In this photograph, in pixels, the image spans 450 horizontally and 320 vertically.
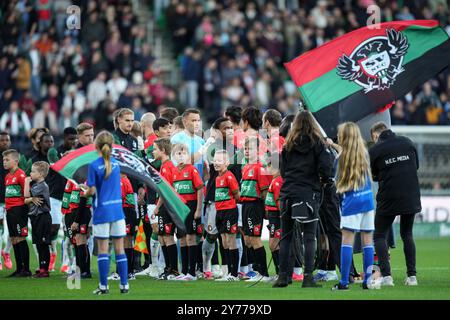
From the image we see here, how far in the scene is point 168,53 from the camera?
3122 cm

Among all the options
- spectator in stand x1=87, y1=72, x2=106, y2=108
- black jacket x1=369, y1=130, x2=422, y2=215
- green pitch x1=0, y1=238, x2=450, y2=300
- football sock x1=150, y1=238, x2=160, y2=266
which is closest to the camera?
green pitch x1=0, y1=238, x2=450, y2=300

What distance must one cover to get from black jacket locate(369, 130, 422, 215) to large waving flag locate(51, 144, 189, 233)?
8.20 ft

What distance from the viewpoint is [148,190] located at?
16125 mm

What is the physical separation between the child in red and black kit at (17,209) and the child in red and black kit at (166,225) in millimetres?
2162

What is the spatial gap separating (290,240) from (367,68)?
9.08ft

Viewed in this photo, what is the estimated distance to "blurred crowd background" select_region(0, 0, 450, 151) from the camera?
1083 inches

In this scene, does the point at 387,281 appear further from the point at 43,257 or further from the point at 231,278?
the point at 43,257

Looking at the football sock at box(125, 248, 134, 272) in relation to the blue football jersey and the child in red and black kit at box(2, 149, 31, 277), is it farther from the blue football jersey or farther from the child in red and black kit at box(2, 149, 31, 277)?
the blue football jersey

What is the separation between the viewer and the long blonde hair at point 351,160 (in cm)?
1306

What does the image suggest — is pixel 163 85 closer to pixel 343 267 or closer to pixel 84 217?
pixel 84 217

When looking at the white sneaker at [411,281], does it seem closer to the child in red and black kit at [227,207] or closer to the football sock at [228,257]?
the child in red and black kit at [227,207]

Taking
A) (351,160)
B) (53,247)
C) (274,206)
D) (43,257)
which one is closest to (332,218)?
(274,206)

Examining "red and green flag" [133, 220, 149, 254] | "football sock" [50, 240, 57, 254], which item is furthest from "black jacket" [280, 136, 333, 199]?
"football sock" [50, 240, 57, 254]

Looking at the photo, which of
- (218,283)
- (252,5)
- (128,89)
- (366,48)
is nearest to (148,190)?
(218,283)
